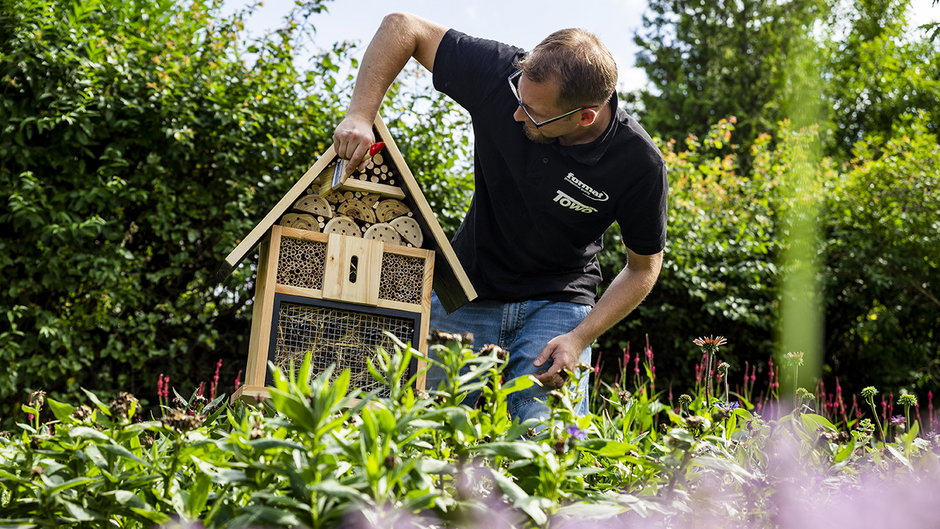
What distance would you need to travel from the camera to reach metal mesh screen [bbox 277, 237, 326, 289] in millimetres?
2426

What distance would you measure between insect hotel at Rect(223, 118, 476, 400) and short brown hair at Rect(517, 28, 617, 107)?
517 mm

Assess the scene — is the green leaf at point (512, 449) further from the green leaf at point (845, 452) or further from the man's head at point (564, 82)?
the man's head at point (564, 82)

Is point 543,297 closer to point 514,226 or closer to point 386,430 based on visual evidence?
point 514,226

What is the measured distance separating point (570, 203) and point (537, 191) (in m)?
0.12

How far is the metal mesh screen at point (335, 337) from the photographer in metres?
2.42

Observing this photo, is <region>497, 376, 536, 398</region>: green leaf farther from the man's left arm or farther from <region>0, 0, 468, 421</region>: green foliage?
<region>0, 0, 468, 421</region>: green foliage

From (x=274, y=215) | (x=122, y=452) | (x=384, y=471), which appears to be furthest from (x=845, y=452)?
(x=274, y=215)

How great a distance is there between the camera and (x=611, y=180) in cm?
274

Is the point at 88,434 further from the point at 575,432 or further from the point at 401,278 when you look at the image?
the point at 401,278

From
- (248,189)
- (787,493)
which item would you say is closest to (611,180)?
(787,493)

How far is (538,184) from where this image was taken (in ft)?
9.10

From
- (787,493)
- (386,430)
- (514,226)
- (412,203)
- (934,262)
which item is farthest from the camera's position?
(934,262)

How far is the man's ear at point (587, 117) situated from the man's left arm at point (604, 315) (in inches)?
19.6

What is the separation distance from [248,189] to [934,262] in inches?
279
